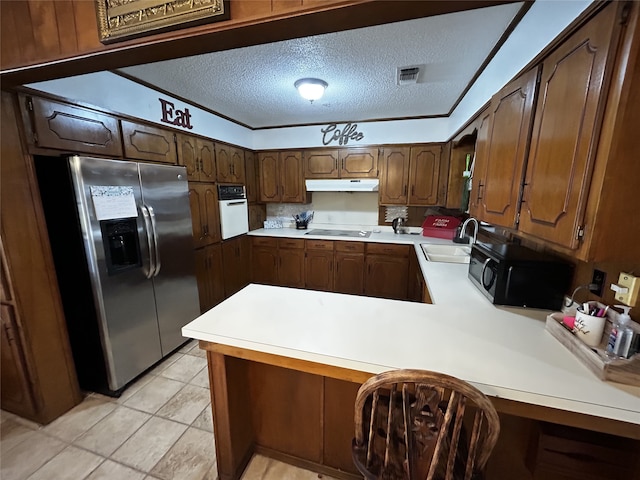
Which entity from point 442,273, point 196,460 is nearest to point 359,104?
point 442,273

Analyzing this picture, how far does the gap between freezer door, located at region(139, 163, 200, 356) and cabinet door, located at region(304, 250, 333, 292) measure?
157 cm

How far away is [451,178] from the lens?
294 centimetres

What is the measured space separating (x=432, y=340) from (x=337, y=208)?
126 inches

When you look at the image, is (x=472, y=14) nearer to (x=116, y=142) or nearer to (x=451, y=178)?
(x=451, y=178)

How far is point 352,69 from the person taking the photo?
2.05 m

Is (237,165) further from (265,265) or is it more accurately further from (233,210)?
(265,265)

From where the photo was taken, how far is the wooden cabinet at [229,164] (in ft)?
10.7

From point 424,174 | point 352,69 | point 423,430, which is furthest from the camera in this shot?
point 424,174

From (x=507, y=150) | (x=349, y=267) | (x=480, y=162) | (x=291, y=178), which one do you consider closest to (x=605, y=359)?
(x=507, y=150)

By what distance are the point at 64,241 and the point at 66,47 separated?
1.29 meters

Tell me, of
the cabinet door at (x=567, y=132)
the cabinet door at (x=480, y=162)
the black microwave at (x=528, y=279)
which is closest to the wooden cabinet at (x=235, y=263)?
the cabinet door at (x=480, y=162)

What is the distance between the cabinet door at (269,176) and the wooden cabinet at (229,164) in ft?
1.17

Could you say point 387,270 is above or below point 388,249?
below

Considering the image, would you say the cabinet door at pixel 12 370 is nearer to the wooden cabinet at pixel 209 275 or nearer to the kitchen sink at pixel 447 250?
the wooden cabinet at pixel 209 275
